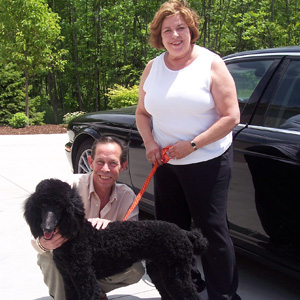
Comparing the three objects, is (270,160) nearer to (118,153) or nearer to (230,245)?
(230,245)

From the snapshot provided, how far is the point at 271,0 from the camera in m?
14.0

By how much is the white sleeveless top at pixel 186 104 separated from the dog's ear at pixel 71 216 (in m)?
0.65

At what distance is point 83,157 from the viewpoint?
185 inches

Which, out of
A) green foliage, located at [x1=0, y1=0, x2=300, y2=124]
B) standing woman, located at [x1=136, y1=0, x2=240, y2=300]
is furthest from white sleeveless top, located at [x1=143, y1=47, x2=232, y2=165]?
green foliage, located at [x1=0, y1=0, x2=300, y2=124]

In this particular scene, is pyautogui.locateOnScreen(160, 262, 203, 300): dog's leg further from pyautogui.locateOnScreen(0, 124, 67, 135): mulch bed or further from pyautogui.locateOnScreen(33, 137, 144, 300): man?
pyautogui.locateOnScreen(0, 124, 67, 135): mulch bed

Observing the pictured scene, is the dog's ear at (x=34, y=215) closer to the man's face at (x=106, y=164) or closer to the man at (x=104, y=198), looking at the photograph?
the man at (x=104, y=198)

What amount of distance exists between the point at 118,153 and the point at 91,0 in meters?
19.0

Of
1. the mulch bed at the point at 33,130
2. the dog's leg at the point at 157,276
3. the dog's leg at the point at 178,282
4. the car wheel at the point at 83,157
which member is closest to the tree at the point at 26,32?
the mulch bed at the point at 33,130

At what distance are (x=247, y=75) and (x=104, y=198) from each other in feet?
4.78

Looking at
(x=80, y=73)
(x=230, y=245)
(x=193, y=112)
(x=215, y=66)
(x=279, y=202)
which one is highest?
(x=215, y=66)

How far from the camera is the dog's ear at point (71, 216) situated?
1.99 m

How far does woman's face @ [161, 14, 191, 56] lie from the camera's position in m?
2.31

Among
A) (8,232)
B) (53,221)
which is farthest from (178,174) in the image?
(8,232)

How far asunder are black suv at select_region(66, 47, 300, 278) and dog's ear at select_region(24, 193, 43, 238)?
1.36m
